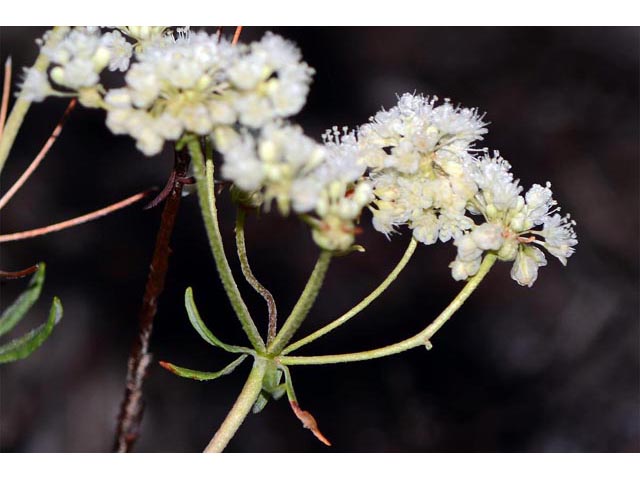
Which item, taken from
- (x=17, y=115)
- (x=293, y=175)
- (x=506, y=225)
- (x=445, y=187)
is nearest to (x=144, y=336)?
(x=17, y=115)

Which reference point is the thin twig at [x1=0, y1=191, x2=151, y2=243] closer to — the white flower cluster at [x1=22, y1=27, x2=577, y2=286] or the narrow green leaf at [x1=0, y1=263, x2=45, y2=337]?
the narrow green leaf at [x1=0, y1=263, x2=45, y2=337]

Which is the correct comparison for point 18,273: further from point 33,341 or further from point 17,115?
point 17,115

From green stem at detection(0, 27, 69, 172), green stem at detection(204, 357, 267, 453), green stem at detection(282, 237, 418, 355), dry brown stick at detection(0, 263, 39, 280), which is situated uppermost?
green stem at detection(0, 27, 69, 172)

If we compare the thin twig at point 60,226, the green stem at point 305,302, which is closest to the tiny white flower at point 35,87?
the thin twig at point 60,226

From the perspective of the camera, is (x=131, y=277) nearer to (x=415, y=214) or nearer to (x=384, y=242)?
(x=384, y=242)

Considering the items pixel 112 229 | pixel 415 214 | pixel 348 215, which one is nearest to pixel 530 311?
pixel 112 229

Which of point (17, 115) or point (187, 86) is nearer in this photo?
point (187, 86)

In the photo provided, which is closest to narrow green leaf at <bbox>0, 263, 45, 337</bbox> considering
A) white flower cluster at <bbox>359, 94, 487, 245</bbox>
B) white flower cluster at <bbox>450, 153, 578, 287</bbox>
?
white flower cluster at <bbox>359, 94, 487, 245</bbox>
